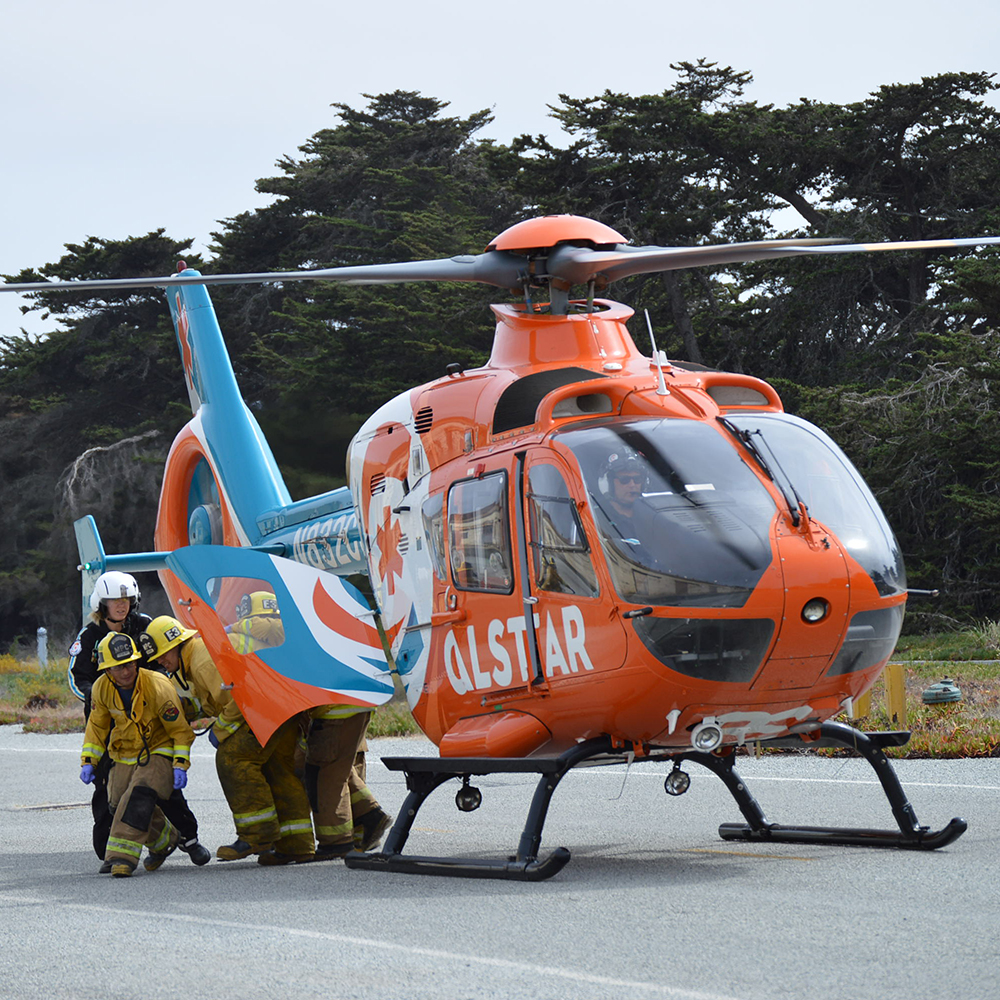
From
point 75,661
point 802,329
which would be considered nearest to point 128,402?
point 802,329

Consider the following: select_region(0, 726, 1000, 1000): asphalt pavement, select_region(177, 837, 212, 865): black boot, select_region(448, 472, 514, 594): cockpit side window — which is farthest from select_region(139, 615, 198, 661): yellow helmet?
select_region(448, 472, 514, 594): cockpit side window

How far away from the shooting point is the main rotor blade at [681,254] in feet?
26.2

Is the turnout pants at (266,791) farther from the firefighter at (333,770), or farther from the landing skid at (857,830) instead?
the landing skid at (857,830)

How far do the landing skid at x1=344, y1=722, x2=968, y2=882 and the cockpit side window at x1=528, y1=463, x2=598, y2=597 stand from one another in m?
0.88

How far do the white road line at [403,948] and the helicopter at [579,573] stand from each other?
4.61ft

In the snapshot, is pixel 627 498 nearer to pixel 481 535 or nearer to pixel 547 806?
pixel 481 535

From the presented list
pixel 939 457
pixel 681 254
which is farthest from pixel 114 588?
pixel 939 457

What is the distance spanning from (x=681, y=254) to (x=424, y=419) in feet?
6.31

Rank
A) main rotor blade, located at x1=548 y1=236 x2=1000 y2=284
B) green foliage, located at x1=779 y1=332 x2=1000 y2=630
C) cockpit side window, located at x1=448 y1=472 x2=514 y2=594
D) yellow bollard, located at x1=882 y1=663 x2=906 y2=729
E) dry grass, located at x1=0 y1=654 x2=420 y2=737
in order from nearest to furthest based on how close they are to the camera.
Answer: cockpit side window, located at x1=448 y1=472 x2=514 y2=594 < main rotor blade, located at x1=548 y1=236 x2=1000 y2=284 < yellow bollard, located at x1=882 y1=663 x2=906 y2=729 < dry grass, located at x1=0 y1=654 x2=420 y2=737 < green foliage, located at x1=779 y1=332 x2=1000 y2=630

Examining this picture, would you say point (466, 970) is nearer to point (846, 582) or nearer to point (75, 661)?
point (846, 582)

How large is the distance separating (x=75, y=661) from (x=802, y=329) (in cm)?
A: 2448

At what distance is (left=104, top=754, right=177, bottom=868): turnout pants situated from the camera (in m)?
8.43

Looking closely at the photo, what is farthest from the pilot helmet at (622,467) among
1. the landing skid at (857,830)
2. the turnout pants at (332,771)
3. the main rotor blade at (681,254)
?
the turnout pants at (332,771)

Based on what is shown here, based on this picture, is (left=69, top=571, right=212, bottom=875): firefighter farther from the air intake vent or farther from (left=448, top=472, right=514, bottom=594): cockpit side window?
(left=448, top=472, right=514, bottom=594): cockpit side window
